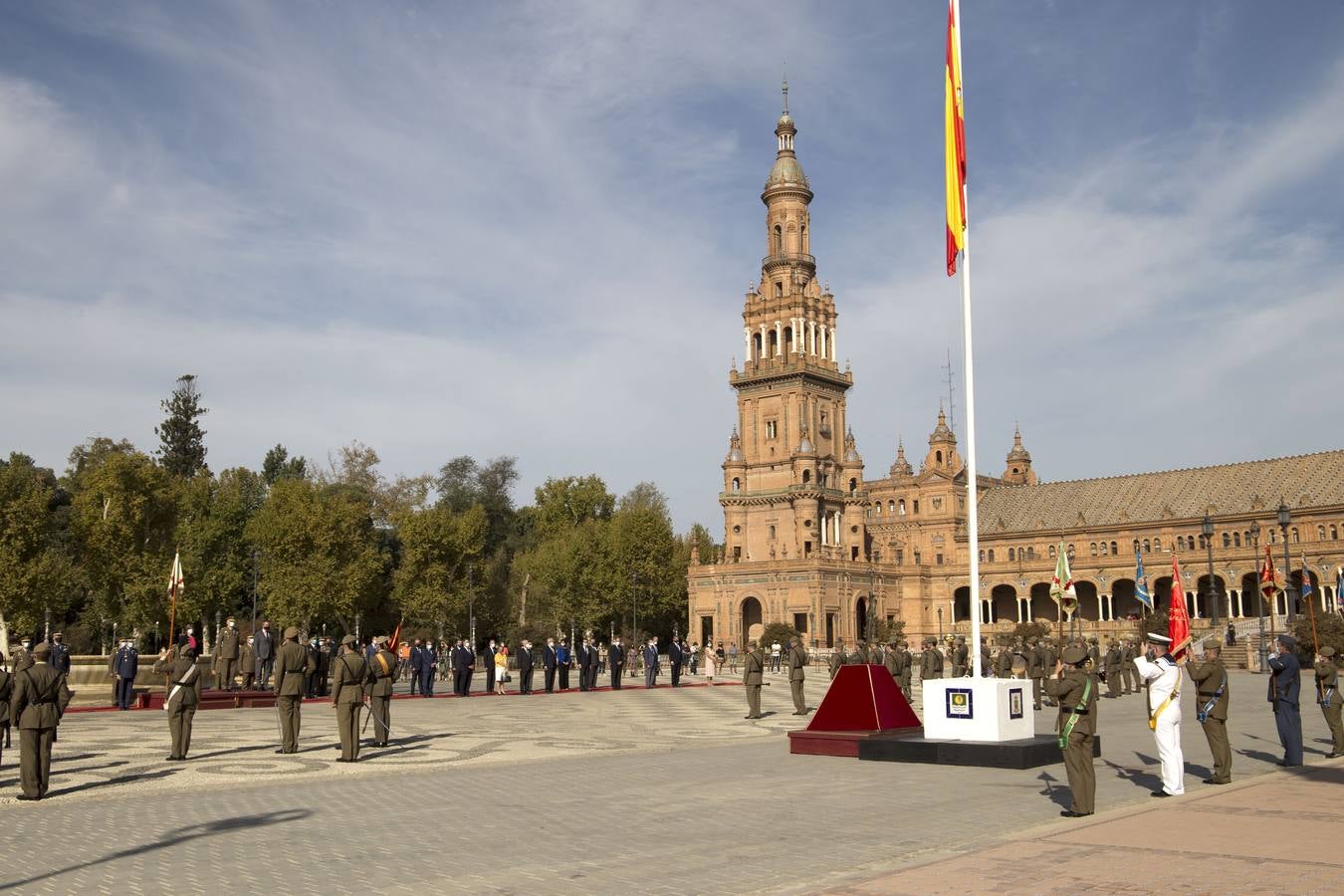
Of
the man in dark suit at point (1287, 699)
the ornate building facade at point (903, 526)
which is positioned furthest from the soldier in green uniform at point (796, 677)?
the ornate building facade at point (903, 526)

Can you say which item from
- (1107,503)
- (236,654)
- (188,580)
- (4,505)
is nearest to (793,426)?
(1107,503)

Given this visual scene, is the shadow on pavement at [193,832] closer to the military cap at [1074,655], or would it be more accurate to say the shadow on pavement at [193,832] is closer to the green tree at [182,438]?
the military cap at [1074,655]

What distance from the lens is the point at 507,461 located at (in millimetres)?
116938

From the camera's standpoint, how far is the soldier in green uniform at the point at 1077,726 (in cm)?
1230

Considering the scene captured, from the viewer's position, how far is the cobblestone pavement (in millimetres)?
9875

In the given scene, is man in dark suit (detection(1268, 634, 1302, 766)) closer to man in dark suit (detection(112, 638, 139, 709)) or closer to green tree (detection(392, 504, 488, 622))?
man in dark suit (detection(112, 638, 139, 709))

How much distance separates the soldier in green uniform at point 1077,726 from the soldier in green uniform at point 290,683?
39.5ft

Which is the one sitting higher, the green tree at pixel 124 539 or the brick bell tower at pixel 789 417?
the brick bell tower at pixel 789 417

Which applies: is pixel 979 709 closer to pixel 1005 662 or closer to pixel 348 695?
pixel 348 695

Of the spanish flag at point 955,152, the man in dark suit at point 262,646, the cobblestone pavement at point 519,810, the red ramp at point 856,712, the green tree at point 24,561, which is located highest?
the spanish flag at point 955,152

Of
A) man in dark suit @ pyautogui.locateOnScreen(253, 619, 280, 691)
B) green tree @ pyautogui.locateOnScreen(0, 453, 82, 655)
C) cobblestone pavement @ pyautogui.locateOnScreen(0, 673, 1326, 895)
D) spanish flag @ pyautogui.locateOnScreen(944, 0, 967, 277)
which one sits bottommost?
cobblestone pavement @ pyautogui.locateOnScreen(0, 673, 1326, 895)

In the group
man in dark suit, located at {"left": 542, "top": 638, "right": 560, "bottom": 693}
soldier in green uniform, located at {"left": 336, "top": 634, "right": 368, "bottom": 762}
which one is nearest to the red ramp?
soldier in green uniform, located at {"left": 336, "top": 634, "right": 368, "bottom": 762}

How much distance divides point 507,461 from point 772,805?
105 meters

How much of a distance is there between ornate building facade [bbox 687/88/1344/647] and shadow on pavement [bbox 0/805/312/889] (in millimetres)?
71694
